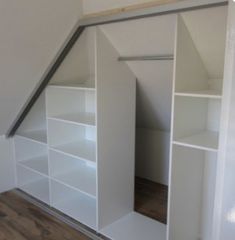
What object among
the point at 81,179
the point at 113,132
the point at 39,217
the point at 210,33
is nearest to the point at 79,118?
the point at 113,132

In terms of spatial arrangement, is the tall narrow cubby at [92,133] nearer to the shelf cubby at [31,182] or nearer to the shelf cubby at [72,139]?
the shelf cubby at [72,139]

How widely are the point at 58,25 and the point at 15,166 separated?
2.04 metres

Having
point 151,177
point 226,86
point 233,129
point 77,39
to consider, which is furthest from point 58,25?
point 151,177

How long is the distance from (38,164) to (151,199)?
4.66 ft

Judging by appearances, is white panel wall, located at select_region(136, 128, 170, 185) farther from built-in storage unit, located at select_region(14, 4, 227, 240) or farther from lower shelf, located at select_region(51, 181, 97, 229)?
lower shelf, located at select_region(51, 181, 97, 229)

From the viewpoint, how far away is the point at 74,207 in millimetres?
2910

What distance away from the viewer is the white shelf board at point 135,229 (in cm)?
244

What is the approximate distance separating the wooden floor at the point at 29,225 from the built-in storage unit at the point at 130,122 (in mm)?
174

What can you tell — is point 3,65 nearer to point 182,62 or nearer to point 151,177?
point 182,62

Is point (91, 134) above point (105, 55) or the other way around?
the other way around

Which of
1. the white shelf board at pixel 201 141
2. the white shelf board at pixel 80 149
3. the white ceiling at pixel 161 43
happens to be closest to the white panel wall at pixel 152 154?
the white ceiling at pixel 161 43

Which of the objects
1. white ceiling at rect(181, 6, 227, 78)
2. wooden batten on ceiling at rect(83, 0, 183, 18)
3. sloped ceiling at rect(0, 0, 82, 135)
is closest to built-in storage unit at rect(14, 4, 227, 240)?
white ceiling at rect(181, 6, 227, 78)

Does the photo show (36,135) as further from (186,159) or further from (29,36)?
(186,159)

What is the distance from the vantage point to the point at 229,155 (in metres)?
1.48
